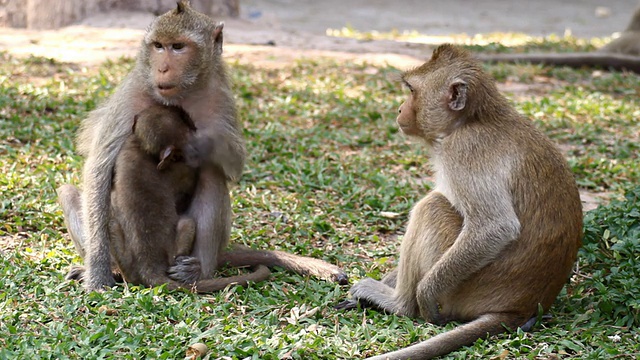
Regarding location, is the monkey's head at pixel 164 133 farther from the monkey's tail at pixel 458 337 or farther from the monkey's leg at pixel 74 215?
the monkey's tail at pixel 458 337

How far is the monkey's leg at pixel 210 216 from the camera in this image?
5.80 metres

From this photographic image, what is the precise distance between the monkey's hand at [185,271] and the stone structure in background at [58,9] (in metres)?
8.02

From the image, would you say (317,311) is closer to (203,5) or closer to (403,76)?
(403,76)

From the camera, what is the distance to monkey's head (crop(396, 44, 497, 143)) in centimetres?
531

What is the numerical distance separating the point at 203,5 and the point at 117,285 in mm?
8618

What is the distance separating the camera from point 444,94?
532 cm

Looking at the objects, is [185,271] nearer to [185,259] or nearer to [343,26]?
[185,259]

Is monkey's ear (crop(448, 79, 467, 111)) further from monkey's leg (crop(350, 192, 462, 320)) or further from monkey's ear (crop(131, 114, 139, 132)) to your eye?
monkey's ear (crop(131, 114, 139, 132))

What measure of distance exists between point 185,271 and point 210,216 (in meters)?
0.42

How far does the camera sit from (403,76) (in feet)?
18.1

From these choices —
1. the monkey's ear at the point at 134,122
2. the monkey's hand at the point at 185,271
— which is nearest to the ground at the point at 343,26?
the monkey's hand at the point at 185,271

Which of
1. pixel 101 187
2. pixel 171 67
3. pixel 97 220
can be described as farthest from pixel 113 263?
pixel 171 67

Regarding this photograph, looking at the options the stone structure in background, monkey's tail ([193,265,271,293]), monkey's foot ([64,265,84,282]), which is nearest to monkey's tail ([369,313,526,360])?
monkey's tail ([193,265,271,293])

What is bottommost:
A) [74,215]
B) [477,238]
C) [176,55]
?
[74,215]
